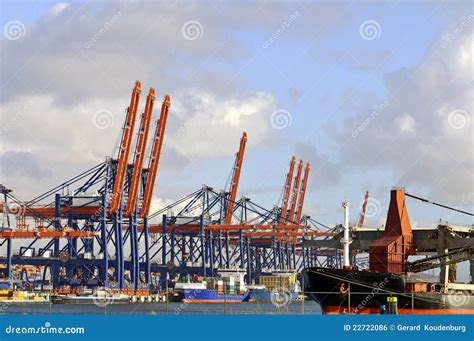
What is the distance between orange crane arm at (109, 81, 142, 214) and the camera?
12800 cm

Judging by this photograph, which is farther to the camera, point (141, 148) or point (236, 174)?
point (236, 174)

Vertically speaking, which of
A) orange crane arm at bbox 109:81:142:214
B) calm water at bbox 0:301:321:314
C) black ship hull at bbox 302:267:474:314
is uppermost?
orange crane arm at bbox 109:81:142:214

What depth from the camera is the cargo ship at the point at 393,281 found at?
57438mm

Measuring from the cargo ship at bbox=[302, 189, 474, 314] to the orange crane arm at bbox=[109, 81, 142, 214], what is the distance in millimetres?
69019

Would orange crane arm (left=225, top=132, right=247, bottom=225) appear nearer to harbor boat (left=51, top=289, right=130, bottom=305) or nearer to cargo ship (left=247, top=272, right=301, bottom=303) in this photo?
cargo ship (left=247, top=272, right=301, bottom=303)

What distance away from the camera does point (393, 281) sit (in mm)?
57875

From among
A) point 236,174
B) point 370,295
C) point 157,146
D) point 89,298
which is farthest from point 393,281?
point 236,174

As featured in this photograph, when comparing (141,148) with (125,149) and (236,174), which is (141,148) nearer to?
(125,149)

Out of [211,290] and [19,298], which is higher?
[211,290]

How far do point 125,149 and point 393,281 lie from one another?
76353 mm

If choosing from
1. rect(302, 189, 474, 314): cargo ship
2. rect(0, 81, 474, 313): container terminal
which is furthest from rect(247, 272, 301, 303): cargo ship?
rect(302, 189, 474, 314): cargo ship

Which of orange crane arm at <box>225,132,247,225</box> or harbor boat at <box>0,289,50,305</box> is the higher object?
orange crane arm at <box>225,132,247,225</box>

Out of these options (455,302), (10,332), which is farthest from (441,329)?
(455,302)

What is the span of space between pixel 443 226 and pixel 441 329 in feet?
105
